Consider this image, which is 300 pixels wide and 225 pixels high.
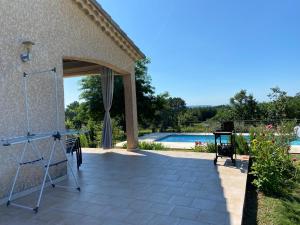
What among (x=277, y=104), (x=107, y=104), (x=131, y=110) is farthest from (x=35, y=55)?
(x=277, y=104)

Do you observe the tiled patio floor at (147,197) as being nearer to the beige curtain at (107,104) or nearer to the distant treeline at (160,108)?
the beige curtain at (107,104)

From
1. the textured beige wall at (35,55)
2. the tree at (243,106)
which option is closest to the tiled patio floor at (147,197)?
the textured beige wall at (35,55)

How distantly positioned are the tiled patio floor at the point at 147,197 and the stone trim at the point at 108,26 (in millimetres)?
4433

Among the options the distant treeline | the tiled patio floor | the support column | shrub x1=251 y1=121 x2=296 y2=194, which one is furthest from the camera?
the distant treeline

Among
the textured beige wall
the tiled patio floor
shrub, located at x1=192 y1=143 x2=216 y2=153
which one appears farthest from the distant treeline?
the textured beige wall

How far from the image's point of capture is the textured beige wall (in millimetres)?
4648

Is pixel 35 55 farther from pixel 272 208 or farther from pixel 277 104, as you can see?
pixel 277 104

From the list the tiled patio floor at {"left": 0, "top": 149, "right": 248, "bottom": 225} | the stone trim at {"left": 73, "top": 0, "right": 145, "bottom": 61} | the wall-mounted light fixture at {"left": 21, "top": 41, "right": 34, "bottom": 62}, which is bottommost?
the tiled patio floor at {"left": 0, "top": 149, "right": 248, "bottom": 225}

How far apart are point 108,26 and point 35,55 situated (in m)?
3.39

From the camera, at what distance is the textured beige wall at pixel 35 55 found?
465cm

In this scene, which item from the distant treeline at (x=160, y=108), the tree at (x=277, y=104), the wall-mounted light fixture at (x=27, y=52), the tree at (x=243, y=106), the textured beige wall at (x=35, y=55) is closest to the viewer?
the textured beige wall at (x=35, y=55)

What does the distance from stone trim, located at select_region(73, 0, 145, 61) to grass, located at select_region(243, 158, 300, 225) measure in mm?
6391

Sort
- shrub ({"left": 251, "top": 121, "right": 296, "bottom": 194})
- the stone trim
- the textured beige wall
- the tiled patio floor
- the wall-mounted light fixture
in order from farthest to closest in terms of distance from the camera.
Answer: the stone trim < shrub ({"left": 251, "top": 121, "right": 296, "bottom": 194}) < the wall-mounted light fixture < the textured beige wall < the tiled patio floor

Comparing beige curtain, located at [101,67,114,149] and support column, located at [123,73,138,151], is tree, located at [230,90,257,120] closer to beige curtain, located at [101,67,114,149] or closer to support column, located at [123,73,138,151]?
support column, located at [123,73,138,151]
